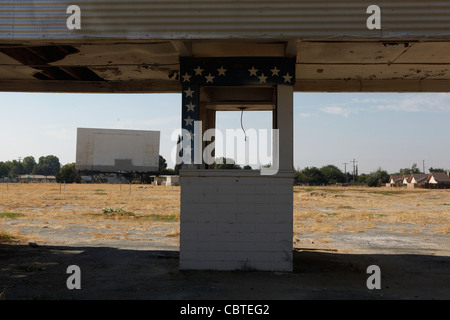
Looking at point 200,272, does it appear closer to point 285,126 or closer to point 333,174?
point 285,126

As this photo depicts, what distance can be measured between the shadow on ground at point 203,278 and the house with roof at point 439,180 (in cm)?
9030

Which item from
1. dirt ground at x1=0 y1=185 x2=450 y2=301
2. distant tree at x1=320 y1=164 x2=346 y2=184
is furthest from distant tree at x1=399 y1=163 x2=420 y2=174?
dirt ground at x1=0 y1=185 x2=450 y2=301

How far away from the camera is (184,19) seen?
6340 mm

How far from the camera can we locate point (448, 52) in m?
7.37

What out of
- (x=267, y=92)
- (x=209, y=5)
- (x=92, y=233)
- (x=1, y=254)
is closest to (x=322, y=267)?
(x=267, y=92)

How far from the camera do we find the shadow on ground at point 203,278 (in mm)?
5723

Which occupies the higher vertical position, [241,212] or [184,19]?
[184,19]

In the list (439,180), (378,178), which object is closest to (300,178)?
(378,178)

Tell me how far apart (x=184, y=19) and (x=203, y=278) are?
4249 millimetres

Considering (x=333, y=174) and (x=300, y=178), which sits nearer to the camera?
(x=300, y=178)

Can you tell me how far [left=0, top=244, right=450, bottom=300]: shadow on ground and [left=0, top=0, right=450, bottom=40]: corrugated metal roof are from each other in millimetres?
3922

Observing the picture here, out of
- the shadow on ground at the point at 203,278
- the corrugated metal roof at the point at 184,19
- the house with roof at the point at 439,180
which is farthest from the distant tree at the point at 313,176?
the corrugated metal roof at the point at 184,19

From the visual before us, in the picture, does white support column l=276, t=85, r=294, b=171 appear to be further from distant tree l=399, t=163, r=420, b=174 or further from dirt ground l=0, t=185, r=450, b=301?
distant tree l=399, t=163, r=420, b=174

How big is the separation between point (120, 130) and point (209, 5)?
75.5m
